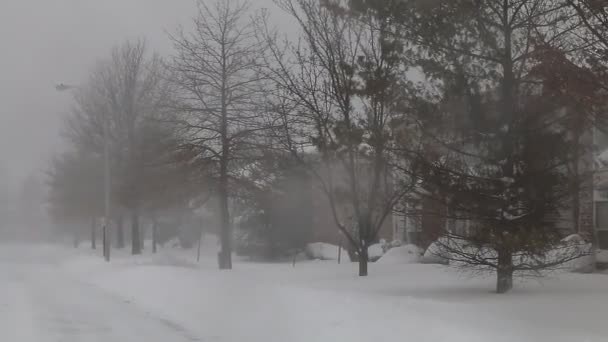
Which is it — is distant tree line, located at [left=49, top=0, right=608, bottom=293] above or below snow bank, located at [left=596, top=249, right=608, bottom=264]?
above

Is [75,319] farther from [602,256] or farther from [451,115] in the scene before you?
[602,256]

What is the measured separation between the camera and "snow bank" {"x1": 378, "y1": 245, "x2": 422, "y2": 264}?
79.3 feet

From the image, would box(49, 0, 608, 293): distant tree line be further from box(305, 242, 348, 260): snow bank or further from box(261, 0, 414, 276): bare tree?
box(305, 242, 348, 260): snow bank

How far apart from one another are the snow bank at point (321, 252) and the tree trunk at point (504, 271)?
2410cm

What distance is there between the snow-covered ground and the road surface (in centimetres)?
2

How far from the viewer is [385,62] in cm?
1559

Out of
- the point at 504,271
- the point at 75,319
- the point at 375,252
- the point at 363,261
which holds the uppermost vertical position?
the point at 504,271

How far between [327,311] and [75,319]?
4.75 metres

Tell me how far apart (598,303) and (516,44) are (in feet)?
14.6

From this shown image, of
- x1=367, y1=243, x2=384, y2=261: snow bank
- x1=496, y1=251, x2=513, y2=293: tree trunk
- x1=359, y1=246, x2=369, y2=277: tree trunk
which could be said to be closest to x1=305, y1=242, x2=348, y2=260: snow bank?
x1=367, y1=243, x2=384, y2=261: snow bank

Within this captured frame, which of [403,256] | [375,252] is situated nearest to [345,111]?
[403,256]

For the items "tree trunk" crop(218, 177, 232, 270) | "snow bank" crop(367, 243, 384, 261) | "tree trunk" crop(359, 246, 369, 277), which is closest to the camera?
"tree trunk" crop(359, 246, 369, 277)

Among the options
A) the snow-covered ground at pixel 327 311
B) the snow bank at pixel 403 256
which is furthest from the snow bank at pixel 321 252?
the snow-covered ground at pixel 327 311

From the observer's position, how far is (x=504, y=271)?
1137 cm
